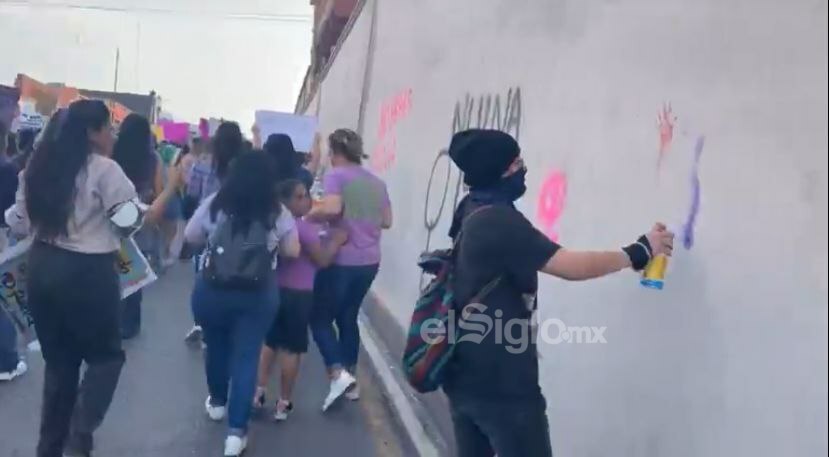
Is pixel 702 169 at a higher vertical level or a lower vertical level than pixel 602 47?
lower

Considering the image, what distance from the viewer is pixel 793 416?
3.07 m

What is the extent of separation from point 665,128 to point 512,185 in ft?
2.10

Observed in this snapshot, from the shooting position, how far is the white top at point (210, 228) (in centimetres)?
609

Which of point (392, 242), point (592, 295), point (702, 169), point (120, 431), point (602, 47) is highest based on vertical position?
point (602, 47)

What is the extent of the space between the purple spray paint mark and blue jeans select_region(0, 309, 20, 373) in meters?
5.10

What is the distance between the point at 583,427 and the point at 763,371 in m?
1.63

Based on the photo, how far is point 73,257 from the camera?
5168 millimetres

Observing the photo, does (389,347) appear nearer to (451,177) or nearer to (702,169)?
(451,177)

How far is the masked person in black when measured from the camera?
12.0ft

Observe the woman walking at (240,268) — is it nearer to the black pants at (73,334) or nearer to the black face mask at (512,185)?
the black pants at (73,334)

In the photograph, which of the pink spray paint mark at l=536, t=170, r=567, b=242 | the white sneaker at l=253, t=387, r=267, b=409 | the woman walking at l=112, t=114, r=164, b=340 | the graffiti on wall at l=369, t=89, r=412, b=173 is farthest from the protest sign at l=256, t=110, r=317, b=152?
the pink spray paint mark at l=536, t=170, r=567, b=242

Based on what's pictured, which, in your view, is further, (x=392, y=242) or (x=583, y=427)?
(x=392, y=242)

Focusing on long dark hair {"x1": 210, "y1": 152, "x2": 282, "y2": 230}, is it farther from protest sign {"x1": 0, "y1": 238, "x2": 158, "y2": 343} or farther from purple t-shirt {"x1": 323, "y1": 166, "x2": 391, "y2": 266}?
purple t-shirt {"x1": 323, "y1": 166, "x2": 391, "y2": 266}

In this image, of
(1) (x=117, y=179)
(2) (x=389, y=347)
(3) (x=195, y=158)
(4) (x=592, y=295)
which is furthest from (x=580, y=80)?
(3) (x=195, y=158)
